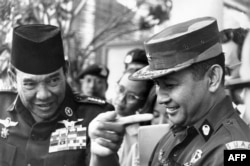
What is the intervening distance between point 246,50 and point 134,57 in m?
1.65

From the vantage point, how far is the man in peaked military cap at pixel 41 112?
280 centimetres

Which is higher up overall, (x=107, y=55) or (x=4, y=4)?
(x=4, y=4)

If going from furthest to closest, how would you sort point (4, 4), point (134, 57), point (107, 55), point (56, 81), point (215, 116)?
point (107, 55), point (134, 57), point (4, 4), point (56, 81), point (215, 116)

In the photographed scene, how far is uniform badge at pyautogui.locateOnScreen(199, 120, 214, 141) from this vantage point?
6.92 ft

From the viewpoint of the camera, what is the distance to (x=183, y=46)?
2154mm

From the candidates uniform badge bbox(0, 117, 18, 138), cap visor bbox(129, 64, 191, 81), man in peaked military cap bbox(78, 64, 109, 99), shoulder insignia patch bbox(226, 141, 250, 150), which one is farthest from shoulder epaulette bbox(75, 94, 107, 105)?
man in peaked military cap bbox(78, 64, 109, 99)

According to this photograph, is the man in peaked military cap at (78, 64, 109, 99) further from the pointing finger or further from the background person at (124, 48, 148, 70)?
the pointing finger

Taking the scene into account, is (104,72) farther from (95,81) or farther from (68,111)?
(68,111)

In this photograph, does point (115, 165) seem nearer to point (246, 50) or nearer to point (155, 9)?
point (246, 50)

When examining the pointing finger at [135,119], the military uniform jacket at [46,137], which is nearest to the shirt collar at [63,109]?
the military uniform jacket at [46,137]

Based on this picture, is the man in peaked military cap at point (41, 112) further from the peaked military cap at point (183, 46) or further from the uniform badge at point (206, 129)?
the uniform badge at point (206, 129)

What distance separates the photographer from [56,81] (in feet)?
9.27

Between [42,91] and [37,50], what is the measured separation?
0.98 feet

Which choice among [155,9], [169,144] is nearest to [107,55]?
[155,9]
